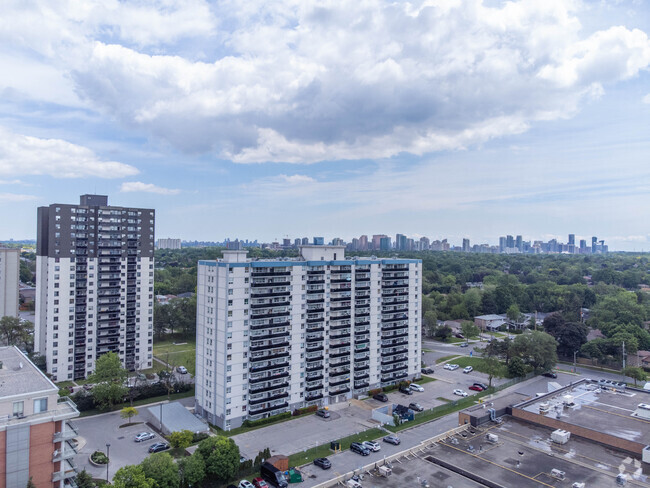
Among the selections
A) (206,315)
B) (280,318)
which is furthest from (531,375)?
(206,315)

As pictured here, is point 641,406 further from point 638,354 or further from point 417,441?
point 638,354

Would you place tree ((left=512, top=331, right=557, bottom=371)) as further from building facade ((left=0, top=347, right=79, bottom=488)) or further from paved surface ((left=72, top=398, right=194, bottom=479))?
building facade ((left=0, top=347, right=79, bottom=488))

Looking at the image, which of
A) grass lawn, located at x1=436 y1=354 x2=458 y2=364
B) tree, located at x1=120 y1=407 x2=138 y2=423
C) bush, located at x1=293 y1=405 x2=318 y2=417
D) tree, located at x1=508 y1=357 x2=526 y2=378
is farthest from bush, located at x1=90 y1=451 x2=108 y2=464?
tree, located at x1=508 y1=357 x2=526 y2=378

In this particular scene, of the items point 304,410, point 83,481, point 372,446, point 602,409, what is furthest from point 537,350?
point 83,481

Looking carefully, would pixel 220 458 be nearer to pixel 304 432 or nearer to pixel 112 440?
pixel 304 432

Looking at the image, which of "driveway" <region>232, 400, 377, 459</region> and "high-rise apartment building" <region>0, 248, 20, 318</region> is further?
"high-rise apartment building" <region>0, 248, 20, 318</region>

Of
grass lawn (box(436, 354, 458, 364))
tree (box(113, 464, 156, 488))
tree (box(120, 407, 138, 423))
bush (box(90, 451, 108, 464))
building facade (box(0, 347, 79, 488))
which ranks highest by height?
building facade (box(0, 347, 79, 488))
